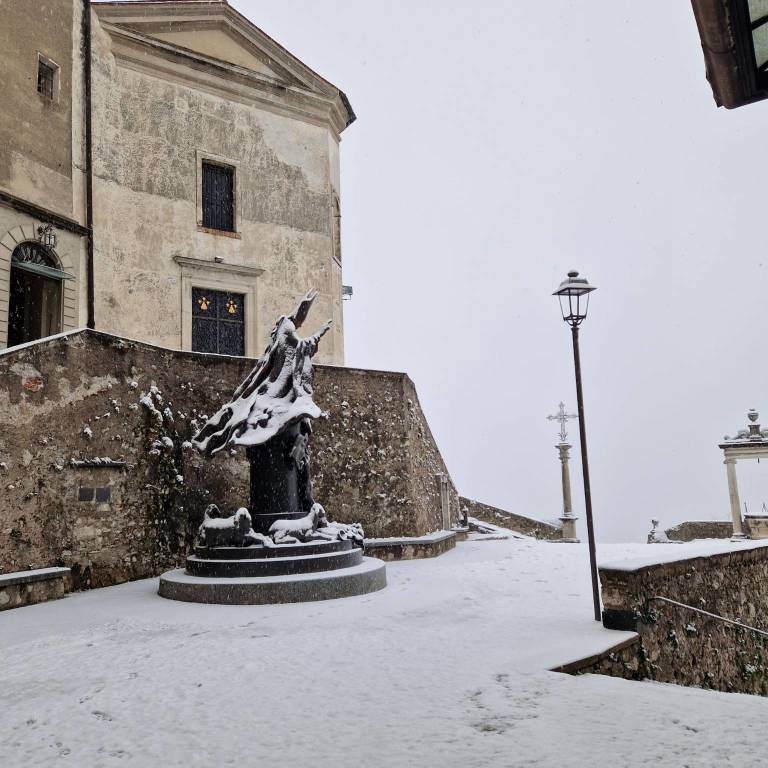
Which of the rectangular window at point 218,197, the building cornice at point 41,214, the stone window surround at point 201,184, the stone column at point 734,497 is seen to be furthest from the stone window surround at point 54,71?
the stone column at point 734,497

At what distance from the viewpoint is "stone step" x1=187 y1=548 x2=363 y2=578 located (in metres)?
8.90

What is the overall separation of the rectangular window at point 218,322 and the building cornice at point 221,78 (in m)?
5.59

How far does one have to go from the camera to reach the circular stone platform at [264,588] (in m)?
8.46

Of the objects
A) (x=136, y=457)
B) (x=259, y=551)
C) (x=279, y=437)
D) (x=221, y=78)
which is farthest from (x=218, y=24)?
(x=259, y=551)

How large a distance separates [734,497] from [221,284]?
1879cm

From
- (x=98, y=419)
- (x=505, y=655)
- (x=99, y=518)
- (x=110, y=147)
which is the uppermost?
(x=110, y=147)

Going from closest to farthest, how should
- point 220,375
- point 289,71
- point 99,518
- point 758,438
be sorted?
point 99,518 < point 220,375 < point 289,71 < point 758,438

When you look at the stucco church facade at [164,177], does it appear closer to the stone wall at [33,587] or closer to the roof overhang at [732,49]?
the stone wall at [33,587]

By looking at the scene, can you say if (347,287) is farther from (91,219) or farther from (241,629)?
(241,629)

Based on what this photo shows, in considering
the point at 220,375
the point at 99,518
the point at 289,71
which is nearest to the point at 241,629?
the point at 99,518

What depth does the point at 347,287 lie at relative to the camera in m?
26.5

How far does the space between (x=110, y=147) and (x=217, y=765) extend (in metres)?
16.8

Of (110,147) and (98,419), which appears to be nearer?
(98,419)

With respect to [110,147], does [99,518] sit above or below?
below
